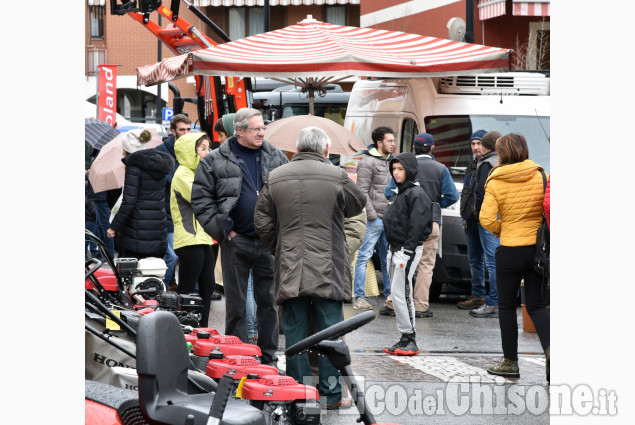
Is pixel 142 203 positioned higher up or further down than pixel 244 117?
further down

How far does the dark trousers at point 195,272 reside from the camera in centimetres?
966

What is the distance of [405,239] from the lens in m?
9.47

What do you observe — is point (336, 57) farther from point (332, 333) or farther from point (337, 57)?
point (332, 333)

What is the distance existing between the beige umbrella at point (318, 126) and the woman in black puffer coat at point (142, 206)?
3.27 metres

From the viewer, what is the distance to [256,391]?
185 inches

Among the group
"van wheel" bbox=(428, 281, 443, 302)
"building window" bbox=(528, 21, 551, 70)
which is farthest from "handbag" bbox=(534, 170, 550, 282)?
"building window" bbox=(528, 21, 551, 70)

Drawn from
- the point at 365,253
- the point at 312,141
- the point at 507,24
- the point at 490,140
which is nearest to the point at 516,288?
the point at 312,141

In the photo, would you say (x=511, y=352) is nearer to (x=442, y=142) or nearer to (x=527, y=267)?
(x=527, y=267)

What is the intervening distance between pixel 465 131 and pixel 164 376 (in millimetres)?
10457

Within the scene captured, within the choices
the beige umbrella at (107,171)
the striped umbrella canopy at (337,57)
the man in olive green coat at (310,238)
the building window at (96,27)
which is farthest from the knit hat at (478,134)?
the building window at (96,27)

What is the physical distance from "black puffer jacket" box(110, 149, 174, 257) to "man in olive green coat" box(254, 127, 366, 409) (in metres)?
3.04
